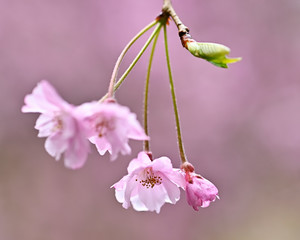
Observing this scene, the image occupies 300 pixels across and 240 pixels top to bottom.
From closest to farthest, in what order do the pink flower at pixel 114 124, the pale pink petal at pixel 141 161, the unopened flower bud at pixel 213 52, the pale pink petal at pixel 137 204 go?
the pink flower at pixel 114 124, the unopened flower bud at pixel 213 52, the pale pink petal at pixel 141 161, the pale pink petal at pixel 137 204

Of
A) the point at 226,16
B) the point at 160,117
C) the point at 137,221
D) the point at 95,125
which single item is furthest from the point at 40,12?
the point at 95,125

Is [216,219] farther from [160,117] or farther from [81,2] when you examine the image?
[81,2]

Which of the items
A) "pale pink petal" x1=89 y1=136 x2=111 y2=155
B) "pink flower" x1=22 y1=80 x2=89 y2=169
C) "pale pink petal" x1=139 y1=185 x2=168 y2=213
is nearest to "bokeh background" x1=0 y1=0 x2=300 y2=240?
"pale pink petal" x1=139 y1=185 x2=168 y2=213

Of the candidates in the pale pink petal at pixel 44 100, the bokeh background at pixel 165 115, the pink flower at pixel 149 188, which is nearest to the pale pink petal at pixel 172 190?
the pink flower at pixel 149 188

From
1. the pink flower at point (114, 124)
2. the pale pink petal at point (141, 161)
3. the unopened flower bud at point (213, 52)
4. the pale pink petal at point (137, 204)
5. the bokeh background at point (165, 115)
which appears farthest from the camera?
the bokeh background at point (165, 115)

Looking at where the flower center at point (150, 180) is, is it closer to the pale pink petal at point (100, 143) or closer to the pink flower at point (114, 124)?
the pale pink petal at point (100, 143)

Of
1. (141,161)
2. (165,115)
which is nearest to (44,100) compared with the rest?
(141,161)
